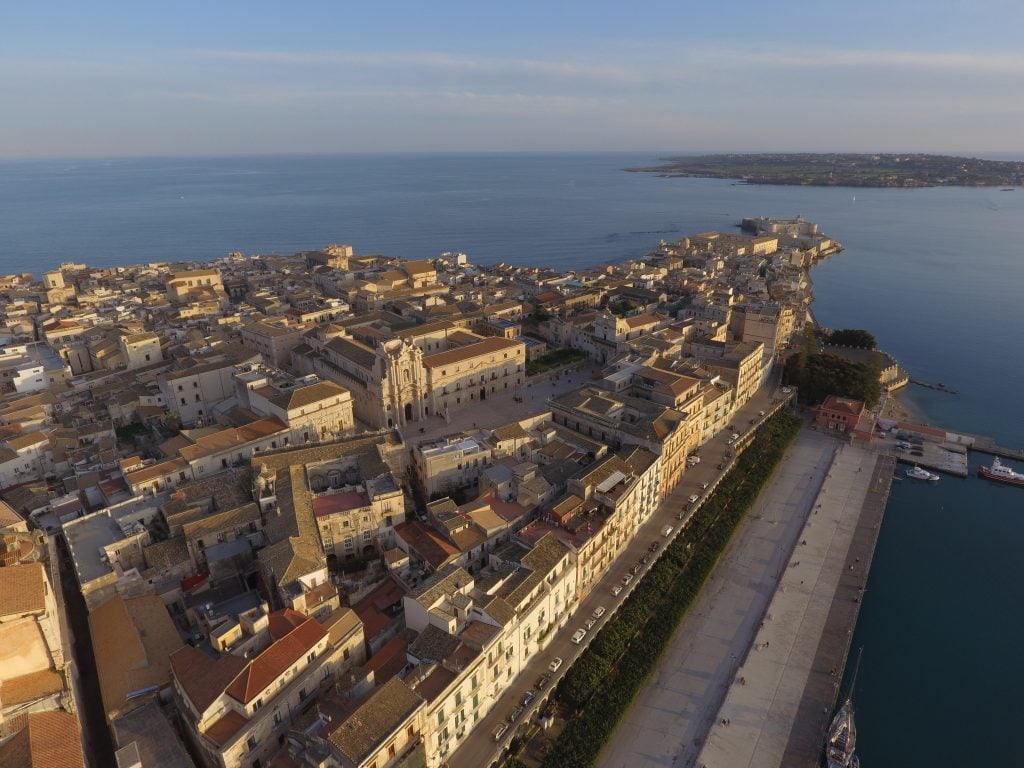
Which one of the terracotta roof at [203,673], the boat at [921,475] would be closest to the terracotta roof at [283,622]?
the terracotta roof at [203,673]

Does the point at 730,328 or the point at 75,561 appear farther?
the point at 730,328

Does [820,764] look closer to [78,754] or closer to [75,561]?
[78,754]

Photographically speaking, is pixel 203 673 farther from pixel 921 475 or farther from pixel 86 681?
pixel 921 475

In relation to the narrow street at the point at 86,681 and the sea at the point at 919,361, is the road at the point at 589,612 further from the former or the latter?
the narrow street at the point at 86,681

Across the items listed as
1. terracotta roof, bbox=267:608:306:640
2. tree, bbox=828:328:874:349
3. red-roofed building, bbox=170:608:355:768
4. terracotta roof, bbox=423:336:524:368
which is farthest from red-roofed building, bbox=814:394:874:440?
terracotta roof, bbox=267:608:306:640

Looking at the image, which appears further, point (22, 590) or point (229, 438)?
point (229, 438)

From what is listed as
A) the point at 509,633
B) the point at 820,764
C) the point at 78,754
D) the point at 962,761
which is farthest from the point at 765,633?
the point at 78,754

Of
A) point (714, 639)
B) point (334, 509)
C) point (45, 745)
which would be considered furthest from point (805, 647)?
point (45, 745)
